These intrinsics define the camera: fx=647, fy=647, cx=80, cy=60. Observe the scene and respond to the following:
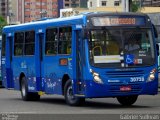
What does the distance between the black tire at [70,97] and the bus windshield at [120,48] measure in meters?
1.66

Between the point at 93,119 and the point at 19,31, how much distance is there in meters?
10.7

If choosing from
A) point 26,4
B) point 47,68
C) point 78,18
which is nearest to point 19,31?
point 47,68

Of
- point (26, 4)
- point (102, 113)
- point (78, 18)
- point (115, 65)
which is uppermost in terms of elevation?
point (26, 4)

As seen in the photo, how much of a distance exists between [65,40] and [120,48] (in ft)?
7.52

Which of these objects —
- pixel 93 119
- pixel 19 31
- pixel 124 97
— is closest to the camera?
pixel 93 119

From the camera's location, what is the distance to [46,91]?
2308 cm

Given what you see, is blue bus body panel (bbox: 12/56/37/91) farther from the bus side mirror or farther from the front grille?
the front grille

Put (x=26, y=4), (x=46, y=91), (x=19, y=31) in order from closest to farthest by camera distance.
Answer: (x=46, y=91)
(x=19, y=31)
(x=26, y=4)

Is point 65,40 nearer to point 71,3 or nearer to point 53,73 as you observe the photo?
point 53,73

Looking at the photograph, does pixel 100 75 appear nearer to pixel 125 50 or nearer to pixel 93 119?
pixel 125 50

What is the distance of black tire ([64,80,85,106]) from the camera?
20750mm

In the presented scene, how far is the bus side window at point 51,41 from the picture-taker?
22.0m

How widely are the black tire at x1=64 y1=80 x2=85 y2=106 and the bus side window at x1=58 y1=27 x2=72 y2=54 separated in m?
1.07

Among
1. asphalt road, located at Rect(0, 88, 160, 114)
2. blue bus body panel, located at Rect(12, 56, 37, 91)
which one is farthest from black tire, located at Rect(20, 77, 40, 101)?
asphalt road, located at Rect(0, 88, 160, 114)
